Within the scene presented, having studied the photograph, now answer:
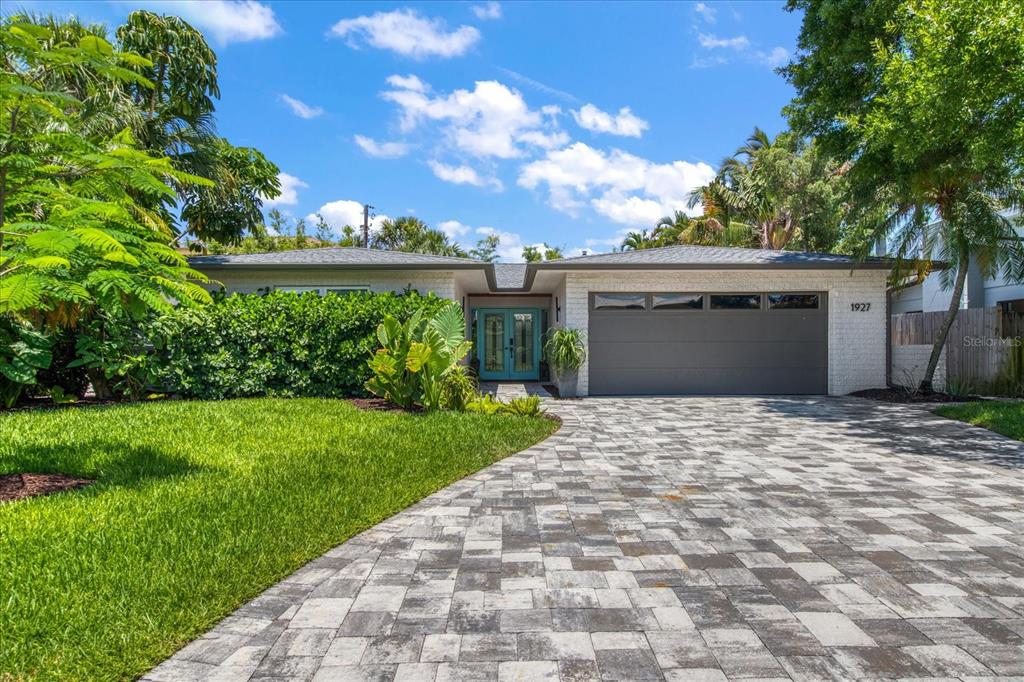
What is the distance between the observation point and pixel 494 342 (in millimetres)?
17734

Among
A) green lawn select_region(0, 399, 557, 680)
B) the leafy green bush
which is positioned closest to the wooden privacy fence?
green lawn select_region(0, 399, 557, 680)

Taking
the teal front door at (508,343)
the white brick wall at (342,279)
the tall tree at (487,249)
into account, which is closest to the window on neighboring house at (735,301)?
Answer: the teal front door at (508,343)

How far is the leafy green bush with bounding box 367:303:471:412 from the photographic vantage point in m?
8.85

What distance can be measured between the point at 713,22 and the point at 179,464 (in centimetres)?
1167

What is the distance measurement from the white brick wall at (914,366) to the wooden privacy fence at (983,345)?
1.49ft

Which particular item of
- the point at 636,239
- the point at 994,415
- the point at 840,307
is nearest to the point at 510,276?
the point at 840,307

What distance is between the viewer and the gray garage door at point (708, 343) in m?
13.0

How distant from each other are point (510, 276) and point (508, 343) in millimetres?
2243

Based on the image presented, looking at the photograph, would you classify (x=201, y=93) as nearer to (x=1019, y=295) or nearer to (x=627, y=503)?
(x=627, y=503)

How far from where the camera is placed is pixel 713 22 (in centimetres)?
1082

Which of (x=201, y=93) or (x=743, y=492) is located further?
(x=201, y=93)

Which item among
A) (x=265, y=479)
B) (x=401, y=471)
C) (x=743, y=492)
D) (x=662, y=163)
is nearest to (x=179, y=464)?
(x=265, y=479)

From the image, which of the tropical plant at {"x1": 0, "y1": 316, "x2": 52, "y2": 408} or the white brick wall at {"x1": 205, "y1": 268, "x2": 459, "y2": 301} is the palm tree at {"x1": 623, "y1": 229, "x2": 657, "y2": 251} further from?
the tropical plant at {"x1": 0, "y1": 316, "x2": 52, "y2": 408}

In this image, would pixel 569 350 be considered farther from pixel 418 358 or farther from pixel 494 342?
pixel 494 342
